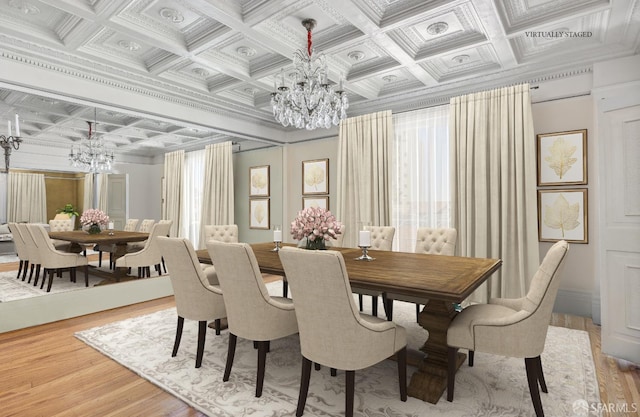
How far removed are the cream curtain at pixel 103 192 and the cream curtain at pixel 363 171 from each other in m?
2.96

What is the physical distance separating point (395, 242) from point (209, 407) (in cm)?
335

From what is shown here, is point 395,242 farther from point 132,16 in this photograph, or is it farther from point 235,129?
point 132,16

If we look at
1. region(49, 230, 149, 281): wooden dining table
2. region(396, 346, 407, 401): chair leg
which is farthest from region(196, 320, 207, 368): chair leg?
region(49, 230, 149, 281): wooden dining table

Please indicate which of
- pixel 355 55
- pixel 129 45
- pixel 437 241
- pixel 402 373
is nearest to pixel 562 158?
pixel 437 241

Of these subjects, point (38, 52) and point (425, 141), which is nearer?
point (38, 52)

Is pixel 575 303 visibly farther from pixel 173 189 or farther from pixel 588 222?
pixel 173 189

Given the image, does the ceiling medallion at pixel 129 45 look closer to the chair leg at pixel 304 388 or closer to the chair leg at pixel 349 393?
the chair leg at pixel 304 388

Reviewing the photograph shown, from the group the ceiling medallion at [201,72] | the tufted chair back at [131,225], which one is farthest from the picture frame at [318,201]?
the tufted chair back at [131,225]

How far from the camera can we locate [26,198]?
11.0 ft

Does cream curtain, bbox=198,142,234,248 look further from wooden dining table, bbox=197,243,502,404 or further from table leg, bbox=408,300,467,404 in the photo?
table leg, bbox=408,300,467,404

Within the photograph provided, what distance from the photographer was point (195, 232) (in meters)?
4.89

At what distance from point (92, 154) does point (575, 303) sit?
17.6 ft

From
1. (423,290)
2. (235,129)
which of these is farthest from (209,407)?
(235,129)

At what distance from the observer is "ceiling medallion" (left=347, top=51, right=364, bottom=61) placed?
11.7 ft
